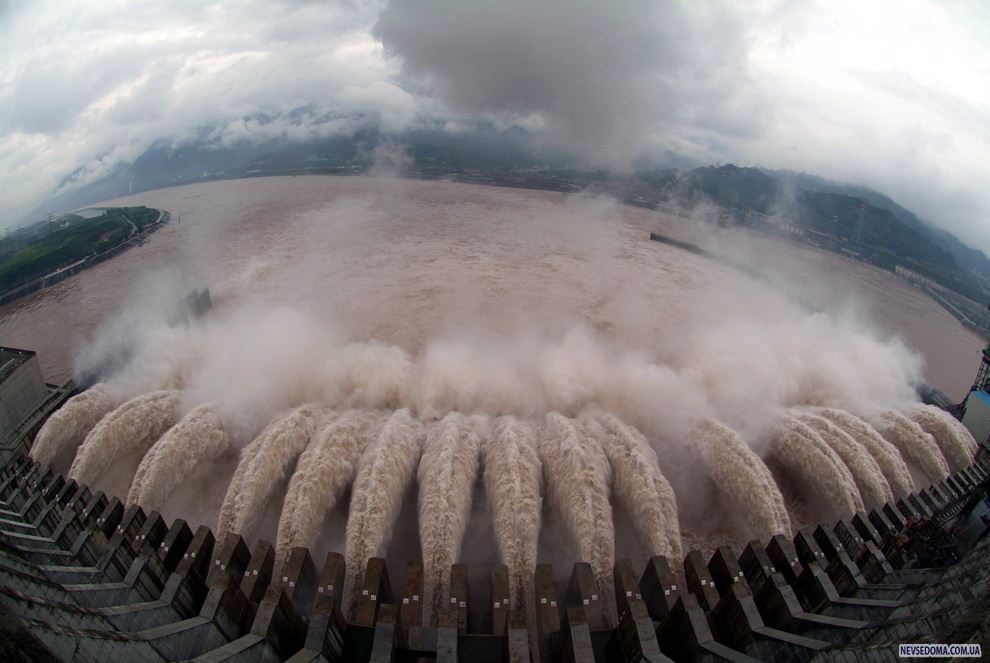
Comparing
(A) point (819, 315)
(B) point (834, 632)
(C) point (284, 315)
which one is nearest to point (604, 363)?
(B) point (834, 632)

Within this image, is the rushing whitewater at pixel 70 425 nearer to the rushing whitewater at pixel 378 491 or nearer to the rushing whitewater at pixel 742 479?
the rushing whitewater at pixel 378 491

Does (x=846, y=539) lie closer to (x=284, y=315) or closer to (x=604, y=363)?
(x=604, y=363)

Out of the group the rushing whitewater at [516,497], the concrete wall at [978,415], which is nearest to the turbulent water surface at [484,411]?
the rushing whitewater at [516,497]

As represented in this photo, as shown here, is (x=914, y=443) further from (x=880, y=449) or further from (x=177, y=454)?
(x=177, y=454)

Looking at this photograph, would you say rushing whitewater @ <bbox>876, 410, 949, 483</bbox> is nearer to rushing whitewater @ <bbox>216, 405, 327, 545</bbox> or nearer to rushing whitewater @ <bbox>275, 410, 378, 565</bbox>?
rushing whitewater @ <bbox>275, 410, 378, 565</bbox>

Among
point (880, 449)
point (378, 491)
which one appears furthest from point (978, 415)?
→ point (378, 491)

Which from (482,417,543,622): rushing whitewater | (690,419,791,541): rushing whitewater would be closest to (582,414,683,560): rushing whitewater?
(690,419,791,541): rushing whitewater
